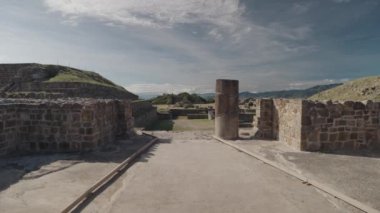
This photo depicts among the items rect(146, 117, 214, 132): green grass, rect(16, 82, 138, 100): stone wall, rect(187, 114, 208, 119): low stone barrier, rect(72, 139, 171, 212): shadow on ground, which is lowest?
rect(72, 139, 171, 212): shadow on ground

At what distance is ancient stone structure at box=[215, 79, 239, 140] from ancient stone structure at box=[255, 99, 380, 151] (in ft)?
7.54

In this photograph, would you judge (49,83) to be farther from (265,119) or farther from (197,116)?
(265,119)

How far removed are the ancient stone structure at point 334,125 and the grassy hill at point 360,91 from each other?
51.4 ft

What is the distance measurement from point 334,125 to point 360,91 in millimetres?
20711

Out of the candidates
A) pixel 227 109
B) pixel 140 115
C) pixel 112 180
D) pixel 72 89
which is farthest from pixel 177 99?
pixel 112 180

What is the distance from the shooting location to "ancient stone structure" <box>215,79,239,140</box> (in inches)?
459

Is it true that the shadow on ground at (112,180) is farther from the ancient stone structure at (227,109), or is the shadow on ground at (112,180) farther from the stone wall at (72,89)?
the stone wall at (72,89)

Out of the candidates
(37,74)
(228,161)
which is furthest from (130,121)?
(37,74)

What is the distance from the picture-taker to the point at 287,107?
33.8 ft

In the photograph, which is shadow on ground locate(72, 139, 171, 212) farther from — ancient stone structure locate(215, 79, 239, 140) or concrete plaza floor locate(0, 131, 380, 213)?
ancient stone structure locate(215, 79, 239, 140)

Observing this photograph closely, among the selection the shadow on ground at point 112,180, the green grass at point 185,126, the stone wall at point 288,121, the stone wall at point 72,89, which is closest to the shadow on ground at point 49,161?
the shadow on ground at point 112,180

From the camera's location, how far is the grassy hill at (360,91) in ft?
81.2

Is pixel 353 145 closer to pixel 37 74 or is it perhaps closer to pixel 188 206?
pixel 188 206

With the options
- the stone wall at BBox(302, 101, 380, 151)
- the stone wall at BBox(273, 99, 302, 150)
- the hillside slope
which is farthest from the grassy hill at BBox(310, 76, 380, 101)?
the hillside slope
